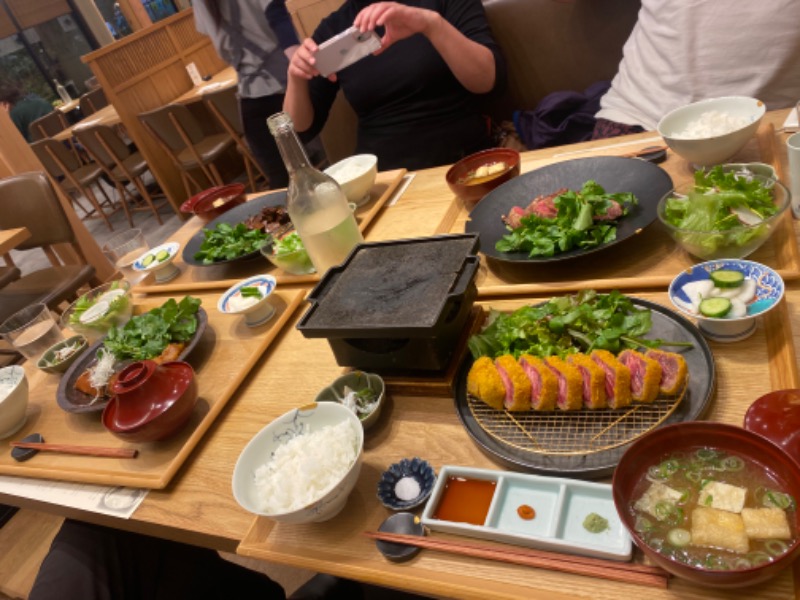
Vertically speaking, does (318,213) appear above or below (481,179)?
above

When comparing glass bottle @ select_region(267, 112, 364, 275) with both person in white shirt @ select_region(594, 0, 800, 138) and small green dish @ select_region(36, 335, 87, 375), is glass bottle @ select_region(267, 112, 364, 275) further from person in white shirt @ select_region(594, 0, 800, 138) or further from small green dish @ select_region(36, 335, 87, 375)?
person in white shirt @ select_region(594, 0, 800, 138)

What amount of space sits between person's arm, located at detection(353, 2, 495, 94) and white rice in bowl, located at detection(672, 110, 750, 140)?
1.10 meters

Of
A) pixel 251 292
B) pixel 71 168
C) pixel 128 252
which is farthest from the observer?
pixel 71 168

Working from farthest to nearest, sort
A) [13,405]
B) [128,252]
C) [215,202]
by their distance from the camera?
[215,202], [128,252], [13,405]

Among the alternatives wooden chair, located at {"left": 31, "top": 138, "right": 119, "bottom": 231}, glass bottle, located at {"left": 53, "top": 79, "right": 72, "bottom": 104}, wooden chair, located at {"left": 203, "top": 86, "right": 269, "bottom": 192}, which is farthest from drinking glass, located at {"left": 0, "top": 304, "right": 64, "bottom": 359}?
glass bottle, located at {"left": 53, "top": 79, "right": 72, "bottom": 104}

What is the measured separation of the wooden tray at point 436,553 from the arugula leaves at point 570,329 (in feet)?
0.49

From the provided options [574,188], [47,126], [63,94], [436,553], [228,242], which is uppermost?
[63,94]

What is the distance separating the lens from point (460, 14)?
270 cm

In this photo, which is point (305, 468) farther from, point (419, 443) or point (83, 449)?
point (83, 449)

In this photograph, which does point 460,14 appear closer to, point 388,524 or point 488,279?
point 488,279

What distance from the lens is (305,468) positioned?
105 centimetres

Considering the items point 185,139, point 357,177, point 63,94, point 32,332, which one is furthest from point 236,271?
point 63,94

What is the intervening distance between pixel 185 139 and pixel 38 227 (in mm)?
2582

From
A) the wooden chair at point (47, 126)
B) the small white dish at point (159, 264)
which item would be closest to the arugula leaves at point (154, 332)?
the small white dish at point (159, 264)
